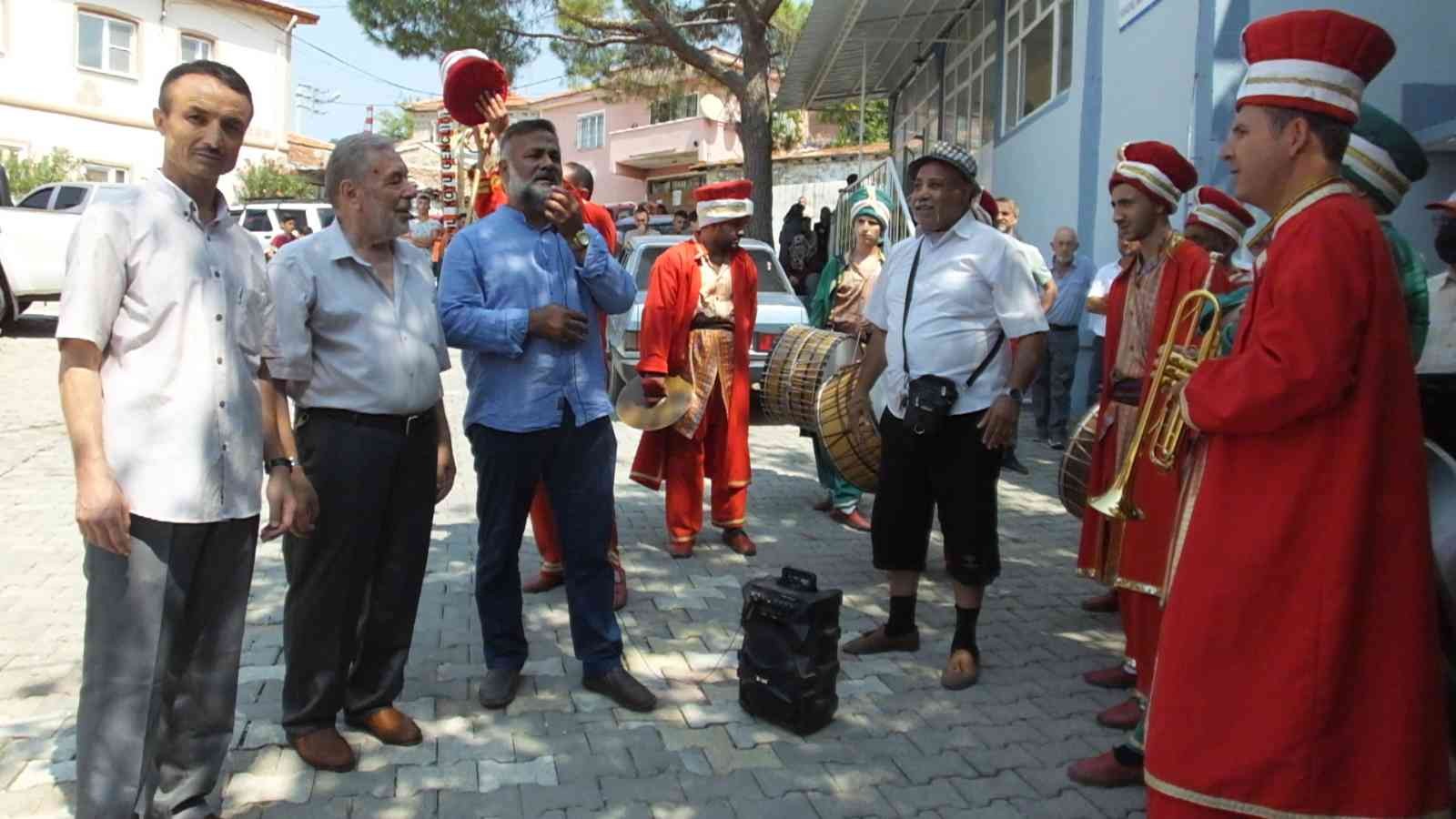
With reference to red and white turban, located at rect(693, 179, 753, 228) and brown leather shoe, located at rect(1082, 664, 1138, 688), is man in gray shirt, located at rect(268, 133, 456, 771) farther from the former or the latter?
red and white turban, located at rect(693, 179, 753, 228)

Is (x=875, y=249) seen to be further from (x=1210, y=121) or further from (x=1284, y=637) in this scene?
(x=1284, y=637)

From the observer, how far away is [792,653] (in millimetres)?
4008

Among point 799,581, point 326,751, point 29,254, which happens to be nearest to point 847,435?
point 799,581

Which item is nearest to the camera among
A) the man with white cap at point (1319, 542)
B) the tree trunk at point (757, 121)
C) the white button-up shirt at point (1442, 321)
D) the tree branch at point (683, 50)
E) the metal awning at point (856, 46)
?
the man with white cap at point (1319, 542)

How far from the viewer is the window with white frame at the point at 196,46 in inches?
1281

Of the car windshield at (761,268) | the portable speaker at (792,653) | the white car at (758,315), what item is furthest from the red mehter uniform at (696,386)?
the car windshield at (761,268)

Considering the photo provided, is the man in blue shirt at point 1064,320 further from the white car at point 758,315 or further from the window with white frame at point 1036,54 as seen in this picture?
the window with white frame at point 1036,54

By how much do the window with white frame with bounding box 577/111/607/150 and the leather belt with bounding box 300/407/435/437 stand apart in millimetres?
47663

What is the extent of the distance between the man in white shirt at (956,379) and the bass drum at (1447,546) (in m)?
1.60

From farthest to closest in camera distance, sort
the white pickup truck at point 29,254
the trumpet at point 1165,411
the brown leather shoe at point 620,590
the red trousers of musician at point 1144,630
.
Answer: the white pickup truck at point 29,254
the brown leather shoe at point 620,590
the red trousers of musician at point 1144,630
the trumpet at point 1165,411

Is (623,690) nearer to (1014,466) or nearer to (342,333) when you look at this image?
(342,333)

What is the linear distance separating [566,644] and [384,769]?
4.32 ft

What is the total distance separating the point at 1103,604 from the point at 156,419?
427 cm

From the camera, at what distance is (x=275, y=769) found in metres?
3.63
